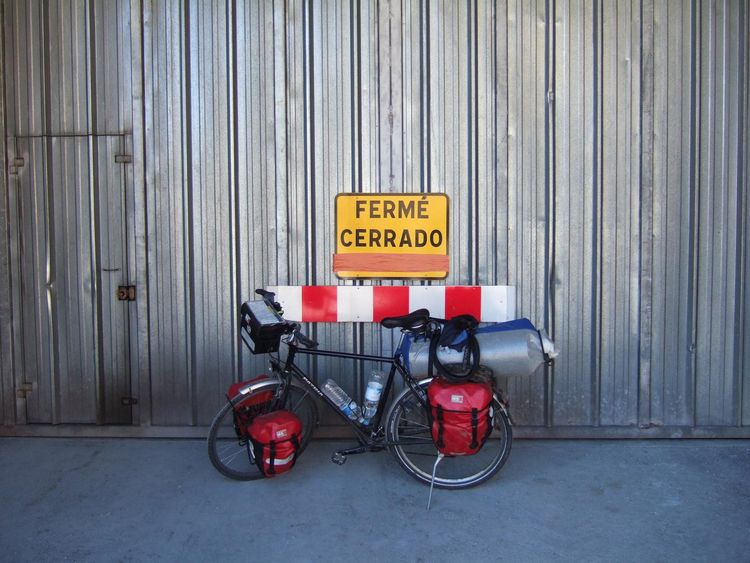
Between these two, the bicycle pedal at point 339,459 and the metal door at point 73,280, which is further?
the metal door at point 73,280

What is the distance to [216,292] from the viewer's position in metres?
3.96

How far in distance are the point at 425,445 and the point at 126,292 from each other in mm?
2351

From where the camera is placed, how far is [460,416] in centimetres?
310

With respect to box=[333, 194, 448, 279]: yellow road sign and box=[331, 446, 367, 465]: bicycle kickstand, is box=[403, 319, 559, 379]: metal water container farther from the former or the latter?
box=[333, 194, 448, 279]: yellow road sign

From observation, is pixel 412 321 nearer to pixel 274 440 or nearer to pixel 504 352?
pixel 504 352

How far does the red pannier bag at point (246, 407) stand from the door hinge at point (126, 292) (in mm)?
1144

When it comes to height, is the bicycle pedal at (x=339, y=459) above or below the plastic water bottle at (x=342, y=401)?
below

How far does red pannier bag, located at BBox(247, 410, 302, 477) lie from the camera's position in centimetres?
322

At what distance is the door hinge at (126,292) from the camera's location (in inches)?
156

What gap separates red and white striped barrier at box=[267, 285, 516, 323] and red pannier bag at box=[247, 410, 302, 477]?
2.82ft

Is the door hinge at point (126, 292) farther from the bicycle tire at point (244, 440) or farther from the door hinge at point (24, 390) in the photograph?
the bicycle tire at point (244, 440)

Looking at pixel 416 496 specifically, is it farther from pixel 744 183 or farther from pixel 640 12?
pixel 640 12

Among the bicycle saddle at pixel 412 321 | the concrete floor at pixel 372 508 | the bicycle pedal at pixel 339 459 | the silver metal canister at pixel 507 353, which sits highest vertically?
the bicycle saddle at pixel 412 321

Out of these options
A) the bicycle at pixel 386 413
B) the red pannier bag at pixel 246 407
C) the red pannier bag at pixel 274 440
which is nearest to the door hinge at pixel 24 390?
the bicycle at pixel 386 413
